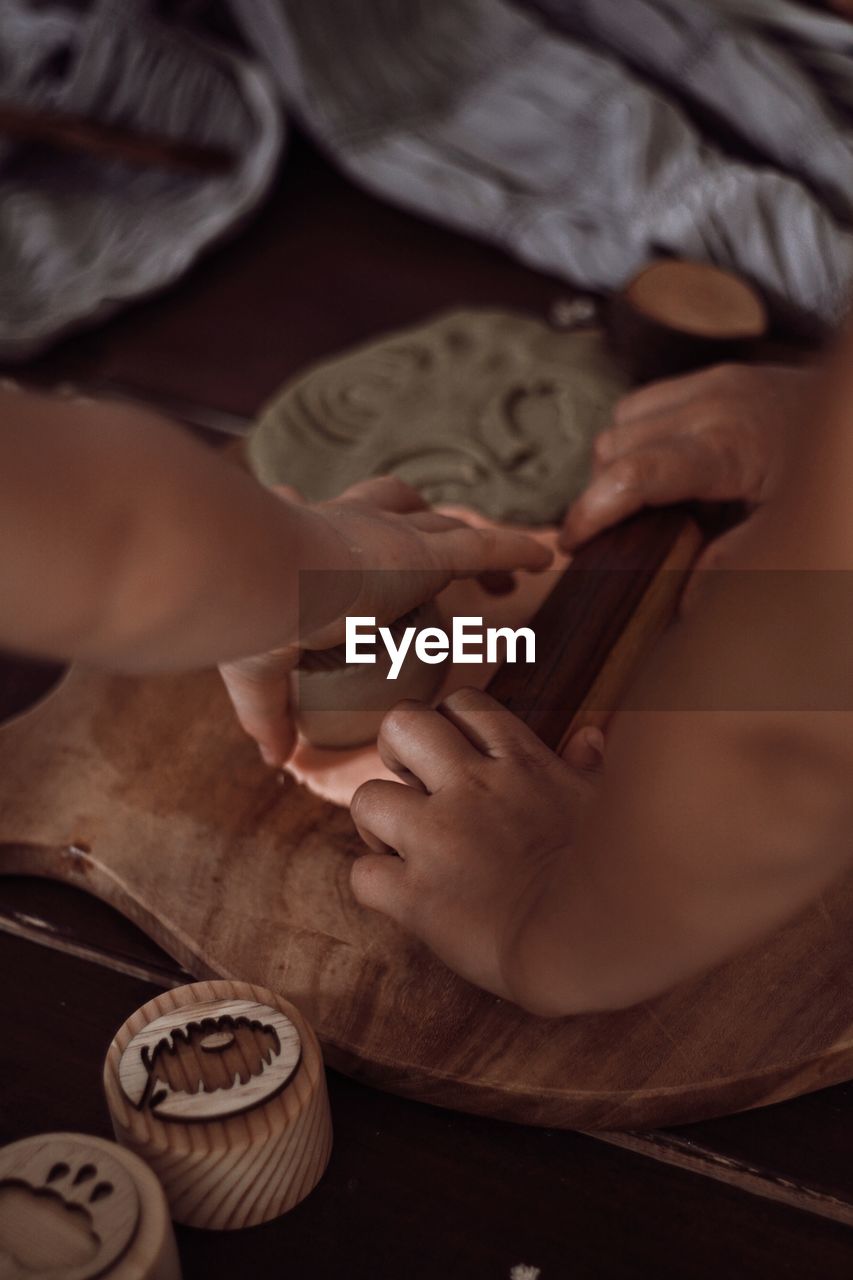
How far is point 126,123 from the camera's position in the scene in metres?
1.31

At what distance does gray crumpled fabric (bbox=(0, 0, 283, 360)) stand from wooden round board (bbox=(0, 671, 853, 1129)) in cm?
61

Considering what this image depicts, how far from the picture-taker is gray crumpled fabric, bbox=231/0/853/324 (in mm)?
1136

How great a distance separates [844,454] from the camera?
442 millimetres

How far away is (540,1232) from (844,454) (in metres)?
0.37

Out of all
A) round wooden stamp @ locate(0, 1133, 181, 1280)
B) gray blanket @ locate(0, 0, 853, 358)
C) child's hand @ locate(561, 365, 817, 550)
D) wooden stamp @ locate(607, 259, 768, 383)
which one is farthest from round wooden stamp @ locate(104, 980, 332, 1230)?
gray blanket @ locate(0, 0, 853, 358)

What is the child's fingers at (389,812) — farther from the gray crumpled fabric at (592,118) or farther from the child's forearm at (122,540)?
the gray crumpled fabric at (592,118)

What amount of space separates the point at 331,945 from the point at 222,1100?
130 millimetres

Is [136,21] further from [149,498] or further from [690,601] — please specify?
[149,498]

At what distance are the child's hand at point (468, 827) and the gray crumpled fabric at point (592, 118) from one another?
0.64m

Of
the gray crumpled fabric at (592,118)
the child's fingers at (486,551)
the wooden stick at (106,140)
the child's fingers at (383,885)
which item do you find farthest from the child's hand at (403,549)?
the wooden stick at (106,140)

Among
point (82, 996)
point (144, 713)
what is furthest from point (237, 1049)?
point (144, 713)

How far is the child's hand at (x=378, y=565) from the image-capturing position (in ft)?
2.01

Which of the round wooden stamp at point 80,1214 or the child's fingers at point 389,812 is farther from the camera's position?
the child's fingers at point 389,812

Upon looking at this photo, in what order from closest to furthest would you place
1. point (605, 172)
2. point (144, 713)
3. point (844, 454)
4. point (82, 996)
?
point (844, 454) < point (82, 996) < point (144, 713) < point (605, 172)
